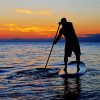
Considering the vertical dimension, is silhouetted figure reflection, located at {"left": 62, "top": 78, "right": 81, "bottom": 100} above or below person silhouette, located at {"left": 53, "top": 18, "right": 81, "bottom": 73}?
below

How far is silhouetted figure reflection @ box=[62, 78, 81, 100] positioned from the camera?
34.1ft

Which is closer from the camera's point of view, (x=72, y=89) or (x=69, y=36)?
(x=72, y=89)

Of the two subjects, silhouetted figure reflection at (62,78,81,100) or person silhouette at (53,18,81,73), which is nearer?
silhouetted figure reflection at (62,78,81,100)

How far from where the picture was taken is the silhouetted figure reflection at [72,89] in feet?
34.1

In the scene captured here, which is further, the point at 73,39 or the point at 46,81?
the point at 73,39

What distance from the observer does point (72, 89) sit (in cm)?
1187

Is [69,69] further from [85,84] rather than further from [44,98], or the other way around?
[44,98]

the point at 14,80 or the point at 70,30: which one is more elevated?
the point at 70,30

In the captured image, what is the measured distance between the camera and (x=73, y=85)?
504 inches

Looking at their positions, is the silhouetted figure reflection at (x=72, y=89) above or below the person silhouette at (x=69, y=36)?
below

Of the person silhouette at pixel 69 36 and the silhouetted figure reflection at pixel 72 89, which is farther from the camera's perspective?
the person silhouette at pixel 69 36

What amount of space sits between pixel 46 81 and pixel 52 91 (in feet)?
7.80

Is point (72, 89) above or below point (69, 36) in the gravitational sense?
below

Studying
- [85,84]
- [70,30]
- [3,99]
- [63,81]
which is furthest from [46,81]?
[3,99]
